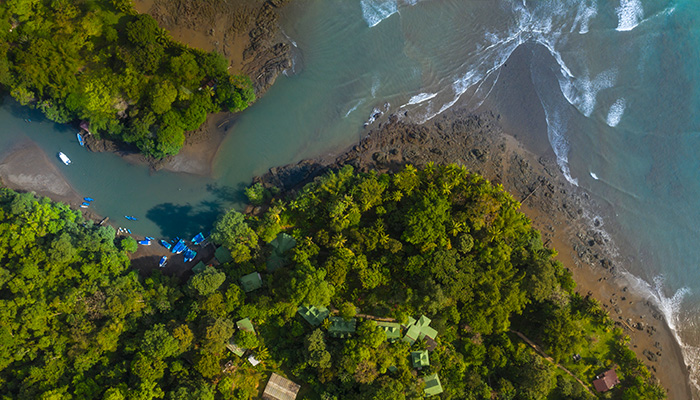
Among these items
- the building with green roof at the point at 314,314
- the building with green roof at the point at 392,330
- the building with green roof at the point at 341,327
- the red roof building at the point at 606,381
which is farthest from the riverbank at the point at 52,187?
the red roof building at the point at 606,381

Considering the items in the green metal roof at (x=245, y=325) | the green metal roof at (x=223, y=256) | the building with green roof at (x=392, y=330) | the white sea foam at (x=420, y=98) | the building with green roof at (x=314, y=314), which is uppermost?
the white sea foam at (x=420, y=98)

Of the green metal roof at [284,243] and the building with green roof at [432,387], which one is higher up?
the green metal roof at [284,243]

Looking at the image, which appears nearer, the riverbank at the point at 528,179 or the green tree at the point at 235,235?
the green tree at the point at 235,235

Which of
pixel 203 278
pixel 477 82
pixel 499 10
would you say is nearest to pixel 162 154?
pixel 203 278

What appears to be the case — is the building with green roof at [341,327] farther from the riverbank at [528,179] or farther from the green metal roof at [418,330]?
the riverbank at [528,179]

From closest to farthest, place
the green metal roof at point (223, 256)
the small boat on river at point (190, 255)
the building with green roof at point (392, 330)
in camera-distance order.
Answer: the building with green roof at point (392, 330)
the green metal roof at point (223, 256)
the small boat on river at point (190, 255)
